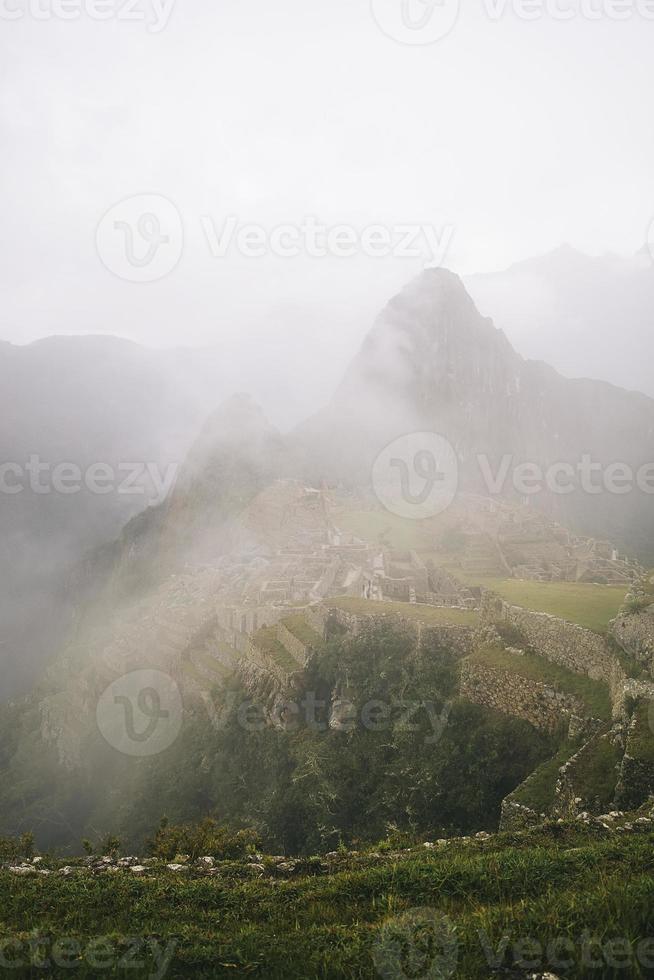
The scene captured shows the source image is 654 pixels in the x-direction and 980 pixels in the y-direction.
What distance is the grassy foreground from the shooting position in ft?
16.7

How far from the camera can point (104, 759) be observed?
40562mm

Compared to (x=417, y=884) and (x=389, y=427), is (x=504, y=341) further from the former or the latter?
(x=417, y=884)

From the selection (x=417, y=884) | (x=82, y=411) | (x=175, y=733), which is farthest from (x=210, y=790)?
(x=82, y=411)

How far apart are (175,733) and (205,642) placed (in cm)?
643

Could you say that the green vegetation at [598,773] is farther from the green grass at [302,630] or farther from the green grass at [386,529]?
the green grass at [386,529]

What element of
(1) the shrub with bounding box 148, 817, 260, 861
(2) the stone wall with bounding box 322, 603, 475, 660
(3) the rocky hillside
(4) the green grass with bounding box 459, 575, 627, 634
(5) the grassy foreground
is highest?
(3) the rocky hillside

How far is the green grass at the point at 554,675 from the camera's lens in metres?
12.9

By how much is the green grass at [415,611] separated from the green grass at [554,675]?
3.10 metres

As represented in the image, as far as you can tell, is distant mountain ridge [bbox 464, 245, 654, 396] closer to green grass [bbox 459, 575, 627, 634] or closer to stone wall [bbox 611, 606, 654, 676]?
green grass [bbox 459, 575, 627, 634]

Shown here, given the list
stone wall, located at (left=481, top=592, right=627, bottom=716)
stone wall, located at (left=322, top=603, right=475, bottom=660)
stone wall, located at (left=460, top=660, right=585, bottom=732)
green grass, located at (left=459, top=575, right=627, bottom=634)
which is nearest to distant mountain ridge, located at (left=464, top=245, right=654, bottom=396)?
green grass, located at (left=459, top=575, right=627, bottom=634)

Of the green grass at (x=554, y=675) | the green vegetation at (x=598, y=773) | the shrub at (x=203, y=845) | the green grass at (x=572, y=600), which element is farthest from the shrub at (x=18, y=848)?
the green grass at (x=572, y=600)

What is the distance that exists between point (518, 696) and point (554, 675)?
1199 millimetres

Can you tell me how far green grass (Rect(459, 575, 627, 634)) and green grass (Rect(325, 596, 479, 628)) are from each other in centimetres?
182

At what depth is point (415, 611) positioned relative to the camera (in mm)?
22828
